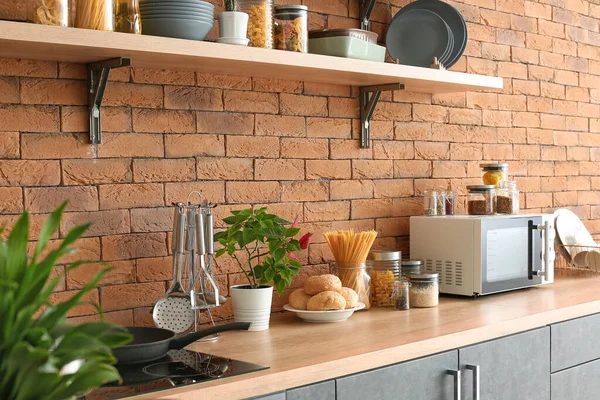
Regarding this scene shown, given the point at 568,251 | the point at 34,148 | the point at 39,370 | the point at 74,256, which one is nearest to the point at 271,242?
the point at 74,256

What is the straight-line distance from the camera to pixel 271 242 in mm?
2492

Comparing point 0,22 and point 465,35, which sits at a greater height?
point 465,35

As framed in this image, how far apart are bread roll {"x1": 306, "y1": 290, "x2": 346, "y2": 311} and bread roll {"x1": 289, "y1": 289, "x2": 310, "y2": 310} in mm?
53

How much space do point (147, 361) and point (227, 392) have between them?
1.04 ft

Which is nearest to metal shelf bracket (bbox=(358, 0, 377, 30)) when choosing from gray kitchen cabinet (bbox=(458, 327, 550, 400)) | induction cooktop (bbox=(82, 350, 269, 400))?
gray kitchen cabinet (bbox=(458, 327, 550, 400))

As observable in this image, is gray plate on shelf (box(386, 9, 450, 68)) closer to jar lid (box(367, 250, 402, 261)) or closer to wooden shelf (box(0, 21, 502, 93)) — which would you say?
wooden shelf (box(0, 21, 502, 93))

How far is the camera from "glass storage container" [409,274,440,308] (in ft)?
9.36

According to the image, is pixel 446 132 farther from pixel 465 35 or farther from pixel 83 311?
pixel 83 311

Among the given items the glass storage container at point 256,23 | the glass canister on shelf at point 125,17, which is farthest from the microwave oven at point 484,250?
the glass canister on shelf at point 125,17

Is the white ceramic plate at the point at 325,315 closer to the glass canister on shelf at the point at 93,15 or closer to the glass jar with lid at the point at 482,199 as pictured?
the glass jar with lid at the point at 482,199

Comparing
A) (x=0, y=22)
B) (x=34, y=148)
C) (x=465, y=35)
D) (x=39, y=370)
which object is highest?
(x=465, y=35)

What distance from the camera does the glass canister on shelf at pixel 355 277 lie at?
278 centimetres

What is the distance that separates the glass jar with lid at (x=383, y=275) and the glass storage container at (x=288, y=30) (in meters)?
0.79

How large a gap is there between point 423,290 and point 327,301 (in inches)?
17.8
